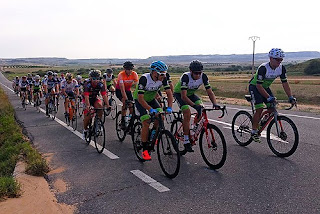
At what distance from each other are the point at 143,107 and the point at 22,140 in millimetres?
5127

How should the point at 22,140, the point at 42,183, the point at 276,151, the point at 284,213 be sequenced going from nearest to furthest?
the point at 284,213, the point at 42,183, the point at 276,151, the point at 22,140

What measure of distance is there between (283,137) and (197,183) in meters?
2.58

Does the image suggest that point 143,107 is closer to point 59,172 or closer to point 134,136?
point 134,136

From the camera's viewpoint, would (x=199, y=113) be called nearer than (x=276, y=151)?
Yes

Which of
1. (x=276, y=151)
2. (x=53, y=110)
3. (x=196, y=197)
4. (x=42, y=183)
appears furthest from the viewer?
(x=53, y=110)

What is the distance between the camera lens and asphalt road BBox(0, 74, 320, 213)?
497 centimetres

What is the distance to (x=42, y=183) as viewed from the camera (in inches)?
246

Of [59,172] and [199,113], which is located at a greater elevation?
[199,113]

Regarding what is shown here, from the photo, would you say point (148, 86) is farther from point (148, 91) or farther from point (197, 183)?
point (197, 183)

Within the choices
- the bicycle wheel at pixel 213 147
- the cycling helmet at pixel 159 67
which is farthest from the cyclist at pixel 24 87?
the bicycle wheel at pixel 213 147

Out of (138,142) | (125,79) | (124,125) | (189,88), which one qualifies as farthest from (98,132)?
(189,88)

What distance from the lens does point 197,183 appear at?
19.3 ft

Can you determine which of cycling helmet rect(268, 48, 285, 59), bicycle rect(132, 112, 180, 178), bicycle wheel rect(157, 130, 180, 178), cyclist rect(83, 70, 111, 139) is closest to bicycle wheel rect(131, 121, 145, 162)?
bicycle rect(132, 112, 180, 178)

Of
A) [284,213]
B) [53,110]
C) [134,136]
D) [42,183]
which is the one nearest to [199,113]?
[134,136]
